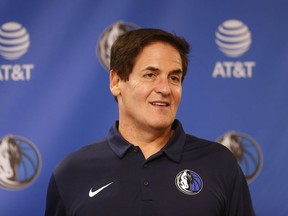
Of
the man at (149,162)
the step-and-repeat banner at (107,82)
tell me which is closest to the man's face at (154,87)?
the man at (149,162)

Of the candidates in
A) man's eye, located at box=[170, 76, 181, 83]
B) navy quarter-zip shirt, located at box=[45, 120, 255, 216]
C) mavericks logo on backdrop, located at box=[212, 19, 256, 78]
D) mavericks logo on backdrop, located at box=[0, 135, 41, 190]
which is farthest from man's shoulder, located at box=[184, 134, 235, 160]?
mavericks logo on backdrop, located at box=[0, 135, 41, 190]

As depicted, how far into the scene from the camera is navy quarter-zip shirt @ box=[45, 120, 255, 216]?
4.40 feet

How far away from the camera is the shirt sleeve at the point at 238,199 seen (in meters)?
1.39

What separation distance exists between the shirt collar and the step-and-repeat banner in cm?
42

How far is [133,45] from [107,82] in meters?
0.49

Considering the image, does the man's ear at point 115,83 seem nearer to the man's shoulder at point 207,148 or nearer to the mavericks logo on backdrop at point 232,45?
the man's shoulder at point 207,148

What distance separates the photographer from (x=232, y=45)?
1.93 meters

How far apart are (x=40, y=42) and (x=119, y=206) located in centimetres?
79

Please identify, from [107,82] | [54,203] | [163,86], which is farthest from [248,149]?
[54,203]

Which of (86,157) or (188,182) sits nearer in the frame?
(188,182)

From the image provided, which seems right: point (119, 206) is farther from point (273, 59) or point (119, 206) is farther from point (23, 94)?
point (273, 59)

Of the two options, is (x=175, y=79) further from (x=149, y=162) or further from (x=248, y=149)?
(x=248, y=149)

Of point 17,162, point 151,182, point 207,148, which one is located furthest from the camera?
point 17,162

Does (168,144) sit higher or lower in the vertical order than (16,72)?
lower
